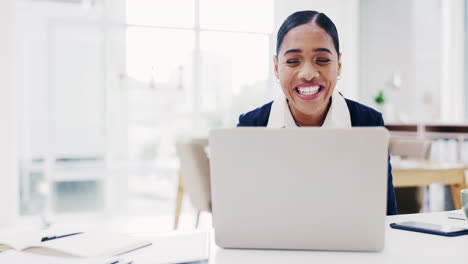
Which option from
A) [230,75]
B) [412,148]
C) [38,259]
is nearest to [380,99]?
[230,75]

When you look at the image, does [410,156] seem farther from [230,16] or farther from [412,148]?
[230,16]

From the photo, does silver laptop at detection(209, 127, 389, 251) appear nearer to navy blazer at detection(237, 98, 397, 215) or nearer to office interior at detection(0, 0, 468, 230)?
navy blazer at detection(237, 98, 397, 215)

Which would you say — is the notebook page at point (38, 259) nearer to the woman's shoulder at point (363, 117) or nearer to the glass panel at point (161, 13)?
the woman's shoulder at point (363, 117)

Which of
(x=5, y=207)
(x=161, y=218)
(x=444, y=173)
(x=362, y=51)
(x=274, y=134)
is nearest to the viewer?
(x=274, y=134)

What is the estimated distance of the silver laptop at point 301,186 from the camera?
2.79ft

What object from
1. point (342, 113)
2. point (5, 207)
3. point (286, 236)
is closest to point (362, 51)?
point (5, 207)

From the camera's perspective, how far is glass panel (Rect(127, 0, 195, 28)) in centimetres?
497

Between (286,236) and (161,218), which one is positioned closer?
(286,236)

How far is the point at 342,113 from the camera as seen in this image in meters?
1.56

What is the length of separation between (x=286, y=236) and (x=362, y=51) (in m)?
5.28

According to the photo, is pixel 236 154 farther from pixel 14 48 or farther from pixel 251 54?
pixel 251 54

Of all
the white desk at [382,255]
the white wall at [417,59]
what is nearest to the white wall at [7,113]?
the white wall at [417,59]

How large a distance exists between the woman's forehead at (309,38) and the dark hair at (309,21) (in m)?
0.02

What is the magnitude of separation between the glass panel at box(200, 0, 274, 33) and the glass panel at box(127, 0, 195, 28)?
6.0 inches
